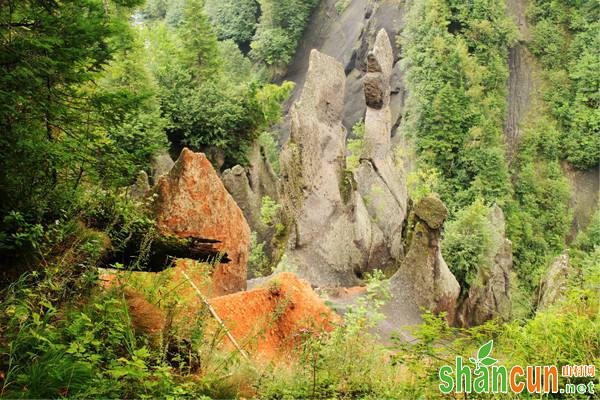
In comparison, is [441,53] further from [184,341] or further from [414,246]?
[184,341]

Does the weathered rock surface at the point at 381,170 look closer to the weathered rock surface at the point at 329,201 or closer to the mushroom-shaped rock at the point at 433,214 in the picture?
the weathered rock surface at the point at 329,201

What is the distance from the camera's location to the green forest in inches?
175

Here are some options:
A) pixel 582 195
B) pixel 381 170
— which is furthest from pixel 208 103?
pixel 582 195

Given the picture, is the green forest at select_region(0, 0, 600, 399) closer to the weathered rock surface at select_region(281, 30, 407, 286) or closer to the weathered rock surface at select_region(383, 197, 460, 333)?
the weathered rock surface at select_region(281, 30, 407, 286)

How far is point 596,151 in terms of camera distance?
3772 centimetres

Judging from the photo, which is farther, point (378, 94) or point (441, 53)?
point (441, 53)

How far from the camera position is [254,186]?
26453 mm

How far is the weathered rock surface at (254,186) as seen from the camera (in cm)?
2323

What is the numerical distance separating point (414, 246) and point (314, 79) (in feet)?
20.0

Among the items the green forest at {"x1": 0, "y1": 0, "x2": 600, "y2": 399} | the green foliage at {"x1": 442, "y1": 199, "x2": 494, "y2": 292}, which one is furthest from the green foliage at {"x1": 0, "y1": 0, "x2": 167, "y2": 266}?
the green foliage at {"x1": 442, "y1": 199, "x2": 494, "y2": 292}


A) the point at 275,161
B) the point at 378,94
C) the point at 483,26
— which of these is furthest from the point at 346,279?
the point at 483,26

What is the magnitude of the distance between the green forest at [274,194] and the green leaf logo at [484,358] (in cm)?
24

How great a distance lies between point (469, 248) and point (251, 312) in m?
11.9

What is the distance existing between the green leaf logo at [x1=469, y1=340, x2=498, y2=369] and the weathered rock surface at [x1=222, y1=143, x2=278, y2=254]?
713 inches
